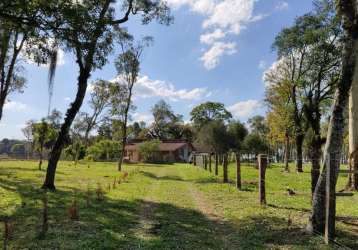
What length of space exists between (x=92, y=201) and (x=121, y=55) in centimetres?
2158

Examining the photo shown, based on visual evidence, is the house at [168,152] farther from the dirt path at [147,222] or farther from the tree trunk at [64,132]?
the dirt path at [147,222]

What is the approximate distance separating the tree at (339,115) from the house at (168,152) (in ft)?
183

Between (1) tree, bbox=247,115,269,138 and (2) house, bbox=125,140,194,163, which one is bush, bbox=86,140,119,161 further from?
(1) tree, bbox=247,115,269,138

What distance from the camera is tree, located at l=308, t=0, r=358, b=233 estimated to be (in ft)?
25.0

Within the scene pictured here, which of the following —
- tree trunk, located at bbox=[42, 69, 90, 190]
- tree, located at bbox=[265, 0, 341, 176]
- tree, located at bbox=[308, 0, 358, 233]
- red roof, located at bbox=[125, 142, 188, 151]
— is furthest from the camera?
red roof, located at bbox=[125, 142, 188, 151]

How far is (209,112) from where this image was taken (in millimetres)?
89688

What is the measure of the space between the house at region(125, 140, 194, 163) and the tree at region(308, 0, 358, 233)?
183 ft

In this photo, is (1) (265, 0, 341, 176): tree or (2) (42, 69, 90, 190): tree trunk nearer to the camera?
(2) (42, 69, 90, 190): tree trunk

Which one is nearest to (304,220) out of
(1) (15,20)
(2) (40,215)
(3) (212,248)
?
(3) (212,248)

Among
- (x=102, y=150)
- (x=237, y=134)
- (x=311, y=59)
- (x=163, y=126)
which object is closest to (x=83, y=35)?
(x=311, y=59)

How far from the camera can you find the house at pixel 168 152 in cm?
6736

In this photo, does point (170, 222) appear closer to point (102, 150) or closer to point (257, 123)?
point (102, 150)

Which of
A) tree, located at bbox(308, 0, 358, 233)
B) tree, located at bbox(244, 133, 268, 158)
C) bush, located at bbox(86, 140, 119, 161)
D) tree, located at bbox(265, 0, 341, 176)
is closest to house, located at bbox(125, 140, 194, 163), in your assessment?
bush, located at bbox(86, 140, 119, 161)

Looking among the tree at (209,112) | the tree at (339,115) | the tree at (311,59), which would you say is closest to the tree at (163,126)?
the tree at (209,112)
